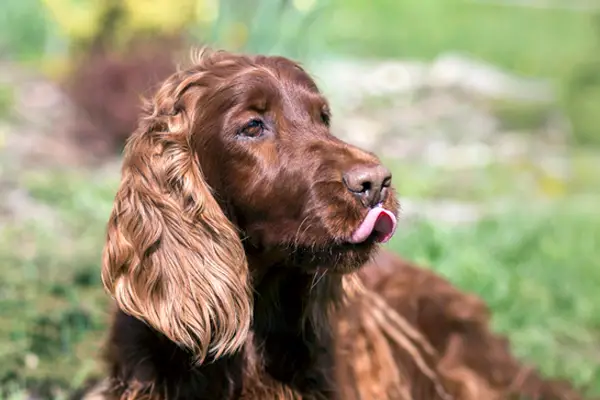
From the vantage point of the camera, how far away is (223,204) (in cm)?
262

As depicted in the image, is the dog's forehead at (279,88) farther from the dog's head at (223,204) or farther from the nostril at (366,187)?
the nostril at (366,187)

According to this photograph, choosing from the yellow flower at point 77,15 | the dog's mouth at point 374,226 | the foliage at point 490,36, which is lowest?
the yellow flower at point 77,15

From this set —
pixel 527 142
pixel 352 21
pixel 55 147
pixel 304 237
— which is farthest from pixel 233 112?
pixel 352 21

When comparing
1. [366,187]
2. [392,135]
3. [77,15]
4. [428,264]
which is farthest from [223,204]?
[77,15]

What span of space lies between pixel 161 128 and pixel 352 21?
452 inches

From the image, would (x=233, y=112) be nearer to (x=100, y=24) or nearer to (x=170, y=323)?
(x=170, y=323)

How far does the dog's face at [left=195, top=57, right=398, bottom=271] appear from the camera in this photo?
7.76ft

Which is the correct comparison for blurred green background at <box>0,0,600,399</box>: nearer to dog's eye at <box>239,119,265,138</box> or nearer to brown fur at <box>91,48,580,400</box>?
brown fur at <box>91,48,580,400</box>

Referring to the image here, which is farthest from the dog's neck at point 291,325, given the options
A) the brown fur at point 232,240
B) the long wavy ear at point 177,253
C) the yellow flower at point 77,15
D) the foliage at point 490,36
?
the foliage at point 490,36

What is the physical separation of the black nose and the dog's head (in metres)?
0.03

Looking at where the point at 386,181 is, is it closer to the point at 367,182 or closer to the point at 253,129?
the point at 367,182

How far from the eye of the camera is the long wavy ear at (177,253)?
8.22 ft

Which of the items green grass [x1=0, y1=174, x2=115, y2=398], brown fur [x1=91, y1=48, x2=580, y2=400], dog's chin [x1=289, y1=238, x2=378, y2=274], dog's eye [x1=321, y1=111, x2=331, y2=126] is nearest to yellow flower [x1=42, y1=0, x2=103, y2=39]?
green grass [x1=0, y1=174, x2=115, y2=398]

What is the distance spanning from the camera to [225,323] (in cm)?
256
